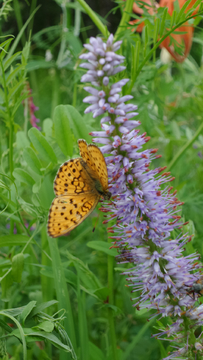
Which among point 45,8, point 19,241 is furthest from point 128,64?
point 45,8

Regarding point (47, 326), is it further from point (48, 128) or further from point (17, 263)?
point (48, 128)

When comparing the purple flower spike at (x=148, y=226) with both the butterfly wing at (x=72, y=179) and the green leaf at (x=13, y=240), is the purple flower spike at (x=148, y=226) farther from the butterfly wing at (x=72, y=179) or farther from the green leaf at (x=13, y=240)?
the green leaf at (x=13, y=240)

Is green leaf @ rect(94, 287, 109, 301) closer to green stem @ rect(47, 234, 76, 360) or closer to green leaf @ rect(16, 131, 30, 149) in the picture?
green stem @ rect(47, 234, 76, 360)

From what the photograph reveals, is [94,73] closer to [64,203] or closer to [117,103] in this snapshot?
[117,103]

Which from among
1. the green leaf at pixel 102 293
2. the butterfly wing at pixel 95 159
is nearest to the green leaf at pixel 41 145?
the butterfly wing at pixel 95 159

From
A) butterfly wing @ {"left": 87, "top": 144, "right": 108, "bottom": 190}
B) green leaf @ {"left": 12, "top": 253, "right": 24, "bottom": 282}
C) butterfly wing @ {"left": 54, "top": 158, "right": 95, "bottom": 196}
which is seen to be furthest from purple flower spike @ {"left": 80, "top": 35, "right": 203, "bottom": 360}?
green leaf @ {"left": 12, "top": 253, "right": 24, "bottom": 282}

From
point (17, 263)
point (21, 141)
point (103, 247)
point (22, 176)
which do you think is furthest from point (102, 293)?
point (21, 141)
